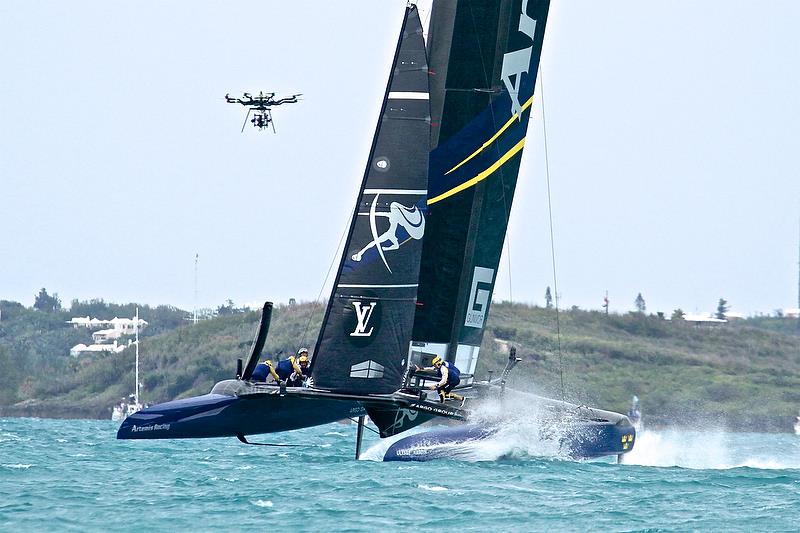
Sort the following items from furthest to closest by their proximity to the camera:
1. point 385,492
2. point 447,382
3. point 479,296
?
1. point 479,296
2. point 447,382
3. point 385,492

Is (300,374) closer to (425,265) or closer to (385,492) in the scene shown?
(385,492)

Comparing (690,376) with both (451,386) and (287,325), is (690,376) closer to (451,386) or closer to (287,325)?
(287,325)

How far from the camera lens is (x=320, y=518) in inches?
680

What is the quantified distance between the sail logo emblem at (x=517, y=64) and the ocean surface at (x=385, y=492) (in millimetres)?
6212

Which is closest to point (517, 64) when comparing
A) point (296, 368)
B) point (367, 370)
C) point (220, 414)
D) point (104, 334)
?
point (367, 370)

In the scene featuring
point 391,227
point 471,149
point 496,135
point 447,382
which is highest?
point 496,135

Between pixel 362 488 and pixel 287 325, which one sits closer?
pixel 362 488

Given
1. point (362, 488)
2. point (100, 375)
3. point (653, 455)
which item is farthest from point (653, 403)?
point (362, 488)

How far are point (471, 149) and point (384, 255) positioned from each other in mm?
3743

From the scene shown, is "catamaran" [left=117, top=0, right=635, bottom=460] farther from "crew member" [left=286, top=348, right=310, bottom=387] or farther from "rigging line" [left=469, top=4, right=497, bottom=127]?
"crew member" [left=286, top=348, right=310, bottom=387]

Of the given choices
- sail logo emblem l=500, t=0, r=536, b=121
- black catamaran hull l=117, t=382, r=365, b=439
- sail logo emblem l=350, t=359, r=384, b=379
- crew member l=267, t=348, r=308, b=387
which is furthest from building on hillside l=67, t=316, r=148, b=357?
sail logo emblem l=350, t=359, r=384, b=379

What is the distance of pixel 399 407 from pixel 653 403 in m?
44.3

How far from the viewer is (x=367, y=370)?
21844 millimetres

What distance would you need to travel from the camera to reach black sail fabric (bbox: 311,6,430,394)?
856 inches
